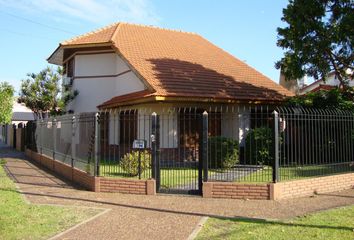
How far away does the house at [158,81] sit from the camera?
1647cm

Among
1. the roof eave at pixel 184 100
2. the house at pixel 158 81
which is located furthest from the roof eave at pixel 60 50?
the roof eave at pixel 184 100

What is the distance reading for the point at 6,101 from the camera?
1733cm

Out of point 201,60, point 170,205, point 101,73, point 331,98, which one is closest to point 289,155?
point 170,205

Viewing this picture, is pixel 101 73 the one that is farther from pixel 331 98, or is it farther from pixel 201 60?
pixel 331 98

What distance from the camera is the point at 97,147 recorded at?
10953mm

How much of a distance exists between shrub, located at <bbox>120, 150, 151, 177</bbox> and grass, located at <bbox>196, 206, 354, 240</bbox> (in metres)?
4.04

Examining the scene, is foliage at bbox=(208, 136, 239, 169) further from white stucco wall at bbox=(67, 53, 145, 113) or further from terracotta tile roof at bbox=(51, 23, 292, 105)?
white stucco wall at bbox=(67, 53, 145, 113)

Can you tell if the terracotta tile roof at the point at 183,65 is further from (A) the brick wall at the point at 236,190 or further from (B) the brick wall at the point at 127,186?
(A) the brick wall at the point at 236,190

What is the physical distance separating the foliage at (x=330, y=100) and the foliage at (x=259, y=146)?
269 centimetres

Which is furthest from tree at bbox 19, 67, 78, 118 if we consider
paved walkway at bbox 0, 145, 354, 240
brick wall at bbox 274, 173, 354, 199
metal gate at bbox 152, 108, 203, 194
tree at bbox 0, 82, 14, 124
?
brick wall at bbox 274, 173, 354, 199

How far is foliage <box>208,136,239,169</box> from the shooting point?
13.3 metres

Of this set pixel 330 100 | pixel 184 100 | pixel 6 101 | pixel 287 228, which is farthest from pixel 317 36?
pixel 6 101

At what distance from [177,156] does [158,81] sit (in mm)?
3041

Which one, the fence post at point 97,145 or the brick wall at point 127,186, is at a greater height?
the fence post at point 97,145
